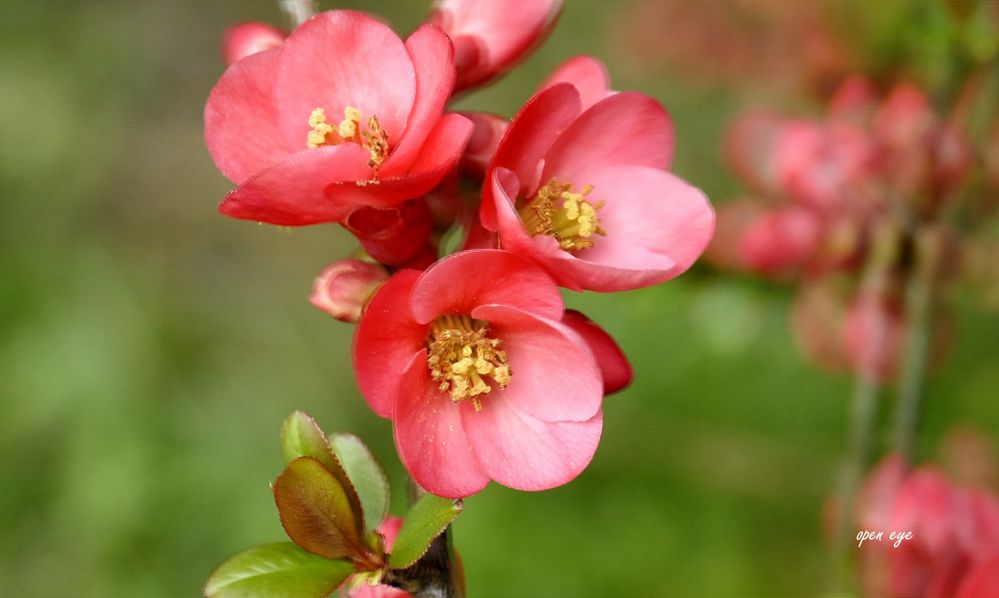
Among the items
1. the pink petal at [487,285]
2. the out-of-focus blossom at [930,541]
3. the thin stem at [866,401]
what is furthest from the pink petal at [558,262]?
the thin stem at [866,401]

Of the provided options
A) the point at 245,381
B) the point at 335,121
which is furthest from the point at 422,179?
the point at 245,381

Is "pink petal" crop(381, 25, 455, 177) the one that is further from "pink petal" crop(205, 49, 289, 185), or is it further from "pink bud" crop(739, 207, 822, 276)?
"pink bud" crop(739, 207, 822, 276)

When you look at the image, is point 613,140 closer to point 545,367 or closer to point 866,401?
point 545,367

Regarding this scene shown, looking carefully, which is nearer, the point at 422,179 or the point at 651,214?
the point at 422,179

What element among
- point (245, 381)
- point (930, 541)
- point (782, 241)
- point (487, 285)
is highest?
point (487, 285)

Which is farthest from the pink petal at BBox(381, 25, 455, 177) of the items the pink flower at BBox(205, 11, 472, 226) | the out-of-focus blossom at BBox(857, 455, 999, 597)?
the out-of-focus blossom at BBox(857, 455, 999, 597)

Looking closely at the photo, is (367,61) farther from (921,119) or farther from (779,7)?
(779,7)

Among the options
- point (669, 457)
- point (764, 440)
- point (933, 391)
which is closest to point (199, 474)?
point (669, 457)
